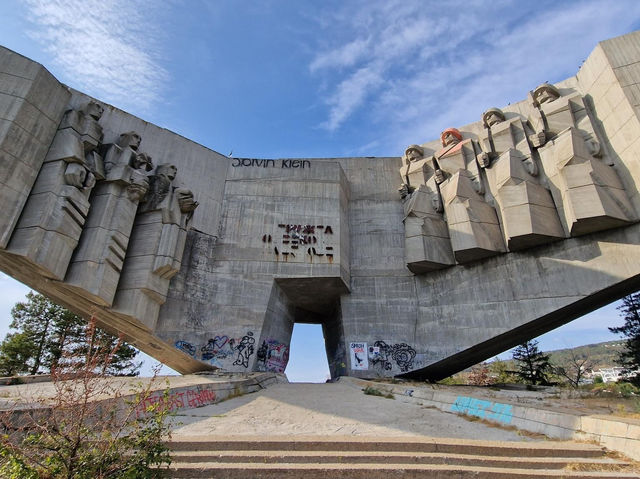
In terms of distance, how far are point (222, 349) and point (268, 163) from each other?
35.8 feet

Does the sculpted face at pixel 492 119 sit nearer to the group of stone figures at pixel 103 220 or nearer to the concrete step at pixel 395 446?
the group of stone figures at pixel 103 220

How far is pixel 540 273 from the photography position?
16.3 m

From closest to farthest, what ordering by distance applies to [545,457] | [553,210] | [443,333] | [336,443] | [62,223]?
[545,457] < [336,443] < [62,223] < [553,210] < [443,333]

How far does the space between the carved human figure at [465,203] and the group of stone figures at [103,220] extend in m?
12.7

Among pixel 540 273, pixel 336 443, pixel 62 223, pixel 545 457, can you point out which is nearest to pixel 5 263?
pixel 62 223

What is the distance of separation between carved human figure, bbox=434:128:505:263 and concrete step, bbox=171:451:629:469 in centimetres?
1244

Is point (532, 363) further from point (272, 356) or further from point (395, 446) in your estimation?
point (395, 446)

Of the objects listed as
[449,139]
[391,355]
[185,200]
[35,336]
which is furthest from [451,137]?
[35,336]

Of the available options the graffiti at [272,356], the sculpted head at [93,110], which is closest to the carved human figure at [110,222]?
the sculpted head at [93,110]

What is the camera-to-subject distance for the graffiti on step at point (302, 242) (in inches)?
796

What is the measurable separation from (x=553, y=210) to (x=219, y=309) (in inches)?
614

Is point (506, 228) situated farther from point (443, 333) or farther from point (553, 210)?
point (443, 333)

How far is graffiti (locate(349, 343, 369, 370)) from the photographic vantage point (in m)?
18.7

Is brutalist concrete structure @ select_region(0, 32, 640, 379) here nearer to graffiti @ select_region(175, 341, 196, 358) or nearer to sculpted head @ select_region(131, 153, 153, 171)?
graffiti @ select_region(175, 341, 196, 358)
